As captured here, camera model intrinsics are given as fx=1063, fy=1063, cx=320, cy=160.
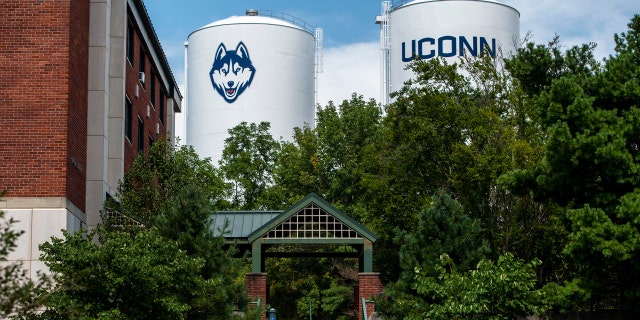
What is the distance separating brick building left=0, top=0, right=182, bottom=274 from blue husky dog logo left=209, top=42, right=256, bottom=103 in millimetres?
34606

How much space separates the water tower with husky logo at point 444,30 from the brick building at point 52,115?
111 ft

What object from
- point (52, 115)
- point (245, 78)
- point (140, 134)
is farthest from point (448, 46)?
point (52, 115)

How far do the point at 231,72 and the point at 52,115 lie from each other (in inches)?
1582

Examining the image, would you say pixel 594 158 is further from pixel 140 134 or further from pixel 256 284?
pixel 140 134

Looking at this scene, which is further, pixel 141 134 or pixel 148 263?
pixel 141 134

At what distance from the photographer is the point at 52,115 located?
2714 cm

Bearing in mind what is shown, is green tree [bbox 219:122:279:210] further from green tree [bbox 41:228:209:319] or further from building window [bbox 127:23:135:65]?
green tree [bbox 41:228:209:319]

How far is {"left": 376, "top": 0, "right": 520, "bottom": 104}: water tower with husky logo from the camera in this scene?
63125mm

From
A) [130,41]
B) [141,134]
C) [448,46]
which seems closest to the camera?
[130,41]

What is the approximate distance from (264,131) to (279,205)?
28.0 ft

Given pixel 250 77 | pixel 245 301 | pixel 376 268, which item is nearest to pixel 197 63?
pixel 250 77

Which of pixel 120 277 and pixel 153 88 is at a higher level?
pixel 153 88

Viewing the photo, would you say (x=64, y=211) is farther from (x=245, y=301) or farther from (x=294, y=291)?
(x=294, y=291)

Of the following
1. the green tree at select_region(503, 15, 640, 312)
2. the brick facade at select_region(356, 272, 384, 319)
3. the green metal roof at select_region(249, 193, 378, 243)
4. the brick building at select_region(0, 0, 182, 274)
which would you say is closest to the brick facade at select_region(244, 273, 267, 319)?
the green metal roof at select_region(249, 193, 378, 243)
